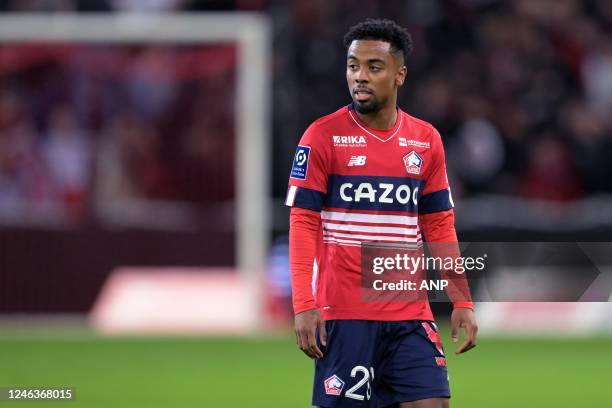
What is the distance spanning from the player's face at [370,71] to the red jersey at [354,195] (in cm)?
15

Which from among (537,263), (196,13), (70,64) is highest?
(196,13)

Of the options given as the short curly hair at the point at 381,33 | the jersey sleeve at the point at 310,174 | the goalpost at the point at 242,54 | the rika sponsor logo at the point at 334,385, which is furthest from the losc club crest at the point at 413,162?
the goalpost at the point at 242,54

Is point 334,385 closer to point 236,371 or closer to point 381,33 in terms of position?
point 381,33

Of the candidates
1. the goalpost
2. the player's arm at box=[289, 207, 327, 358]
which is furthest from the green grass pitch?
the player's arm at box=[289, 207, 327, 358]

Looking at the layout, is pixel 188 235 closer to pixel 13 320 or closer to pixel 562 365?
pixel 13 320

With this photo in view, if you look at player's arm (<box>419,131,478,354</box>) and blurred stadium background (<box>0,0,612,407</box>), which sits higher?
blurred stadium background (<box>0,0,612,407</box>)

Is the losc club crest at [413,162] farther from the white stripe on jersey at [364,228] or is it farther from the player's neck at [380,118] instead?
the white stripe on jersey at [364,228]

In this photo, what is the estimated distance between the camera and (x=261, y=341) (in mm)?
14523

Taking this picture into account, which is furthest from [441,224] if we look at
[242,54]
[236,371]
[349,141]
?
[242,54]

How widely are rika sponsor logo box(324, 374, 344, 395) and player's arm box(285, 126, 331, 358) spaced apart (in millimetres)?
137

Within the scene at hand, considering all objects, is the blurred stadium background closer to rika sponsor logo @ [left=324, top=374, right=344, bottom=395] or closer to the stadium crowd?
the stadium crowd

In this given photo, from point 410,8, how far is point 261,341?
20.5ft

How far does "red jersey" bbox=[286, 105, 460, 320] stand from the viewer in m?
5.79

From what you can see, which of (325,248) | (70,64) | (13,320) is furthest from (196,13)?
(325,248)
